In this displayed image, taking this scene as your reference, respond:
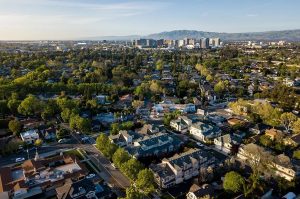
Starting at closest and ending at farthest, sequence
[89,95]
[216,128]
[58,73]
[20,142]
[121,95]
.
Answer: [20,142]
[216,128]
[89,95]
[121,95]
[58,73]

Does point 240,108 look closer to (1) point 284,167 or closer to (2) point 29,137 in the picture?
(1) point 284,167

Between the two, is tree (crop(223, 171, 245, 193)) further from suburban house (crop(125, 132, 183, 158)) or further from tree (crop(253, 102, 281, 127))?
tree (crop(253, 102, 281, 127))

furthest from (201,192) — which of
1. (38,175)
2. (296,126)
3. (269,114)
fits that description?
(269,114)

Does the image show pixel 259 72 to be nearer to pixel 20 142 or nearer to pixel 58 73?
pixel 58 73

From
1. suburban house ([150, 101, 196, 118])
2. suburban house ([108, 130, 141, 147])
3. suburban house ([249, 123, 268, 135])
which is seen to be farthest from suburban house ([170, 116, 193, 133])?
suburban house ([249, 123, 268, 135])

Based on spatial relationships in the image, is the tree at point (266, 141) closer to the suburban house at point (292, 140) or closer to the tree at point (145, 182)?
the suburban house at point (292, 140)

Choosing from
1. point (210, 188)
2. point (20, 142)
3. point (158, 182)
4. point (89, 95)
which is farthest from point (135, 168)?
point (89, 95)

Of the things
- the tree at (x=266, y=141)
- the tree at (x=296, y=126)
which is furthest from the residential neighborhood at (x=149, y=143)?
the tree at (x=296, y=126)
